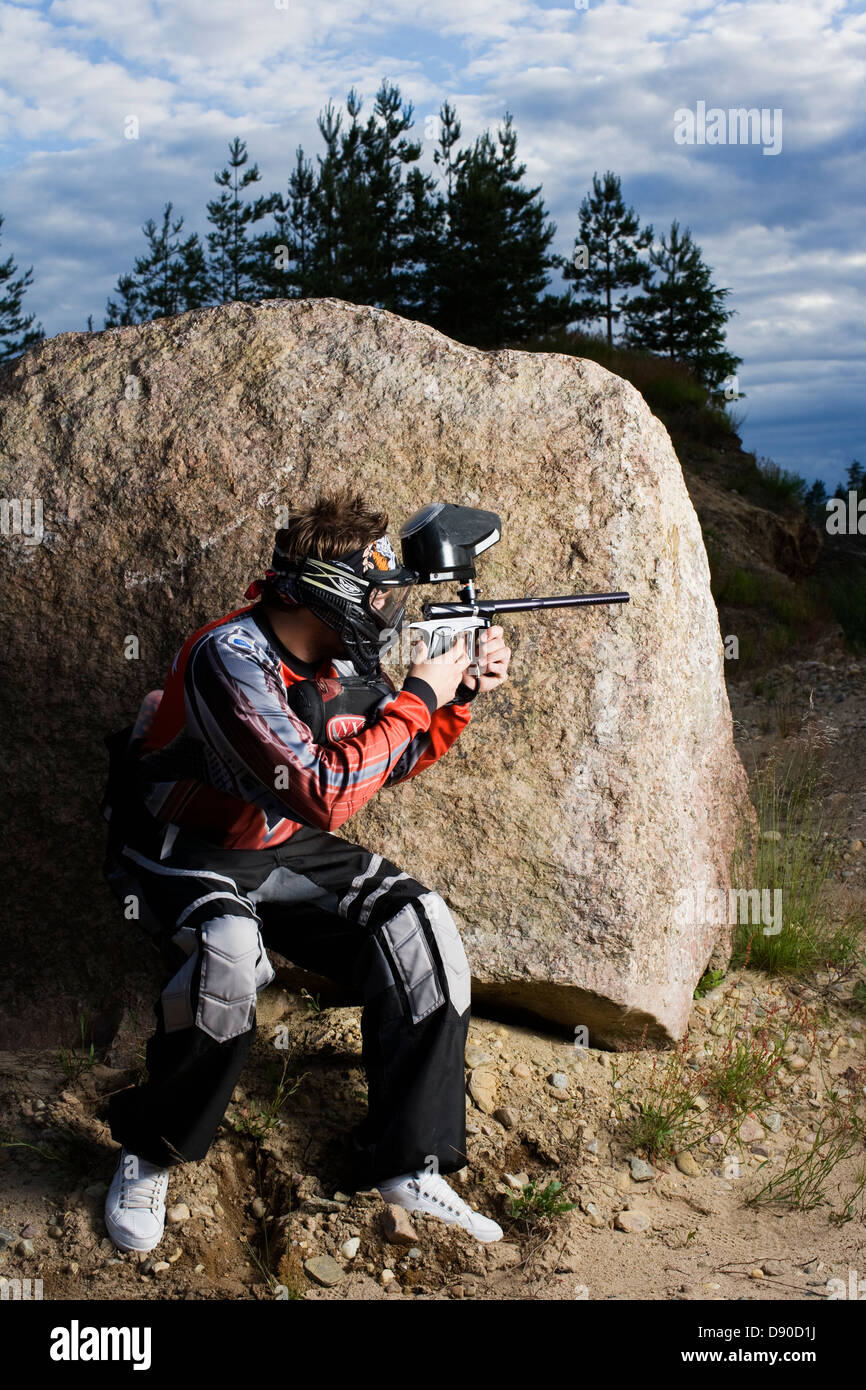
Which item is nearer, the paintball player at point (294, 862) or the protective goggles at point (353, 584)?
the paintball player at point (294, 862)

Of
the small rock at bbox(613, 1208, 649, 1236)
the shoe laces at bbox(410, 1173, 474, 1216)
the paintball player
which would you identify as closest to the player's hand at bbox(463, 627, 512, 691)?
the paintball player

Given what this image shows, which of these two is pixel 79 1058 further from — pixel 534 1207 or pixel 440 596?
pixel 440 596

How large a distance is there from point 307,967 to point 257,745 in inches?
35.7

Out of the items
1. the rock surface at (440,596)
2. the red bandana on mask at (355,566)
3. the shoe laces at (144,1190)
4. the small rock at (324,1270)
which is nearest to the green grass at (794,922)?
the rock surface at (440,596)

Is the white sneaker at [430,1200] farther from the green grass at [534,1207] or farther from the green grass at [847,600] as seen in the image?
the green grass at [847,600]

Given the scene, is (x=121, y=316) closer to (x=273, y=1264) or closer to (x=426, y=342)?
(x=426, y=342)

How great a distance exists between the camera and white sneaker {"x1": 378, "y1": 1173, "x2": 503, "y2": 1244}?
10.6 feet

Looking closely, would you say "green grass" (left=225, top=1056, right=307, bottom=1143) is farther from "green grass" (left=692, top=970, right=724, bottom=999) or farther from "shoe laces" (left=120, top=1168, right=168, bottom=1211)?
"green grass" (left=692, top=970, right=724, bottom=999)

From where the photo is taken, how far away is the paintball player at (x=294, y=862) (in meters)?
3.09

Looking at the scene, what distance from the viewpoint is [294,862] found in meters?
3.48

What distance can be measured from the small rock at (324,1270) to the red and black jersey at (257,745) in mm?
1217

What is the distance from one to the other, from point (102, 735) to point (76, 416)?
4.29ft

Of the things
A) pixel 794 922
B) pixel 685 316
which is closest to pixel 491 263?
pixel 685 316

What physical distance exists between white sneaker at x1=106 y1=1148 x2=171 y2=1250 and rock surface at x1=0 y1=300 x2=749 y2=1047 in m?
1.04
